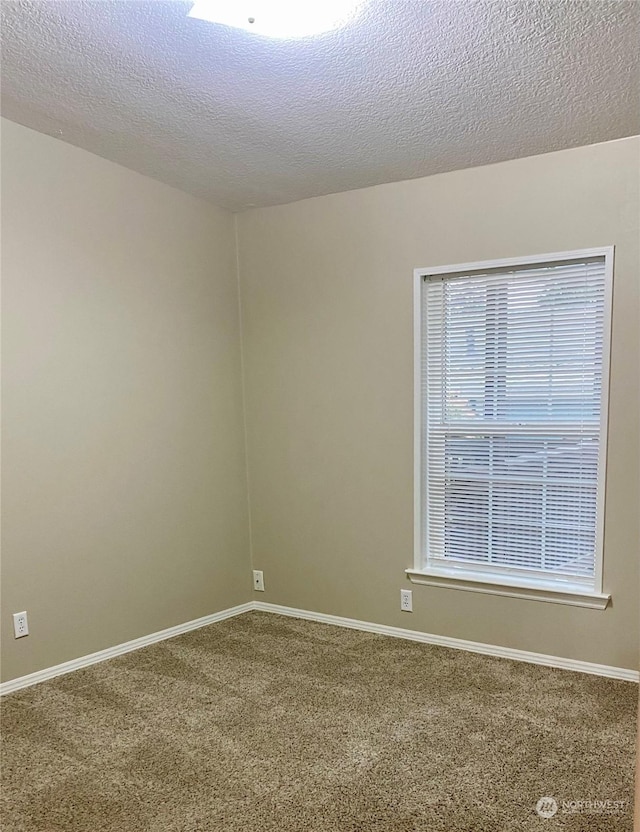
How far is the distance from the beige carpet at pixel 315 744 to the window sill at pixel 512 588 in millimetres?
343

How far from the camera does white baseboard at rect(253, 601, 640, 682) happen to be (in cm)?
276

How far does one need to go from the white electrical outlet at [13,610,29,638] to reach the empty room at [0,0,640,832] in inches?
0.6

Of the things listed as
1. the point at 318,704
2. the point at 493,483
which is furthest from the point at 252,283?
the point at 318,704

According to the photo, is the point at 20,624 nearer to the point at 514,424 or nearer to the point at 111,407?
the point at 111,407

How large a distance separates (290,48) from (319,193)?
4.57 ft

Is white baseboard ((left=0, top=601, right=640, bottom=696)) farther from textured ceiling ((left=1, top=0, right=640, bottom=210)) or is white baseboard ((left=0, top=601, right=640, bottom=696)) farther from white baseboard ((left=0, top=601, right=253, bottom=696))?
textured ceiling ((left=1, top=0, right=640, bottom=210))

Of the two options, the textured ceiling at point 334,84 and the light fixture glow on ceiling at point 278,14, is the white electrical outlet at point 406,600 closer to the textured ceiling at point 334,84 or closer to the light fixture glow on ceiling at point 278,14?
the textured ceiling at point 334,84

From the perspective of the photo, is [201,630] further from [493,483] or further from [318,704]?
[493,483]

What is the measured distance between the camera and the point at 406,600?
10.7ft

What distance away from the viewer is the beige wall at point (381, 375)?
8.82ft

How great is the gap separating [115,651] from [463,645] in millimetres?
1853

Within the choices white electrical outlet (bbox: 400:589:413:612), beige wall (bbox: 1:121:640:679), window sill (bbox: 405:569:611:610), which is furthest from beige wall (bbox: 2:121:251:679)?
window sill (bbox: 405:569:611:610)

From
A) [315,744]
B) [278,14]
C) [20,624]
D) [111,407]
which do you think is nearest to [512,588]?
[315,744]

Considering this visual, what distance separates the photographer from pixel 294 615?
3625mm
